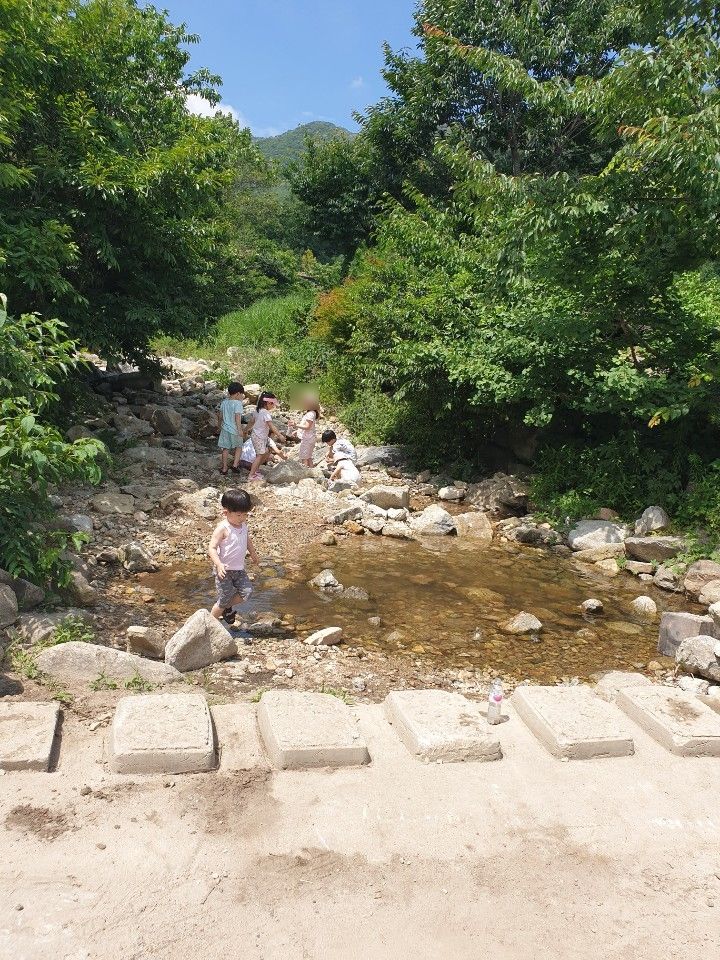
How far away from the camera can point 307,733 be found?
327 centimetres

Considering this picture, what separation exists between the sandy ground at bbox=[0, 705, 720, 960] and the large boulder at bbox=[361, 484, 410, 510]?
629 cm

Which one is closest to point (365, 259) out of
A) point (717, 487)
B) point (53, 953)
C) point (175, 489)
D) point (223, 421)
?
point (223, 421)

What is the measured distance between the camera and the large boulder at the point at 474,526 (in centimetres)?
900

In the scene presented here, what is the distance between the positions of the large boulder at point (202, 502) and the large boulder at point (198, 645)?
144 inches

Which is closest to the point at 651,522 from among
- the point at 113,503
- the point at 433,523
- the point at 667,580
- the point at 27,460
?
the point at 667,580

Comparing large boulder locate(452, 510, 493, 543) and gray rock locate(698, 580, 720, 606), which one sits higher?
large boulder locate(452, 510, 493, 543)

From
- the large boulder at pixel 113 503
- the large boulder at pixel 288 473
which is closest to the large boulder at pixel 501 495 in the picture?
the large boulder at pixel 288 473

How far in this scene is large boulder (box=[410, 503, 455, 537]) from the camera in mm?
9047

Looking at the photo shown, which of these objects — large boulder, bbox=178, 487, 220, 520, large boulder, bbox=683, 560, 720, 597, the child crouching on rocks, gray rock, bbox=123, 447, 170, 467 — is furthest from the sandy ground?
gray rock, bbox=123, 447, 170, 467

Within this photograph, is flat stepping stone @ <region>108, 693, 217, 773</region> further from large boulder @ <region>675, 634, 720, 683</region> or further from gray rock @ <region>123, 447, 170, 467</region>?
gray rock @ <region>123, 447, 170, 467</region>

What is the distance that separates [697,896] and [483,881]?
32.6 inches

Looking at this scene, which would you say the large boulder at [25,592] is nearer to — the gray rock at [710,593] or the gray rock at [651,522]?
the gray rock at [710,593]

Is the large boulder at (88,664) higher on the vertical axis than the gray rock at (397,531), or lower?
higher

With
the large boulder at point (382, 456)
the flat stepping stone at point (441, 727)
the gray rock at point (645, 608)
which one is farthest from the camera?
the large boulder at point (382, 456)
